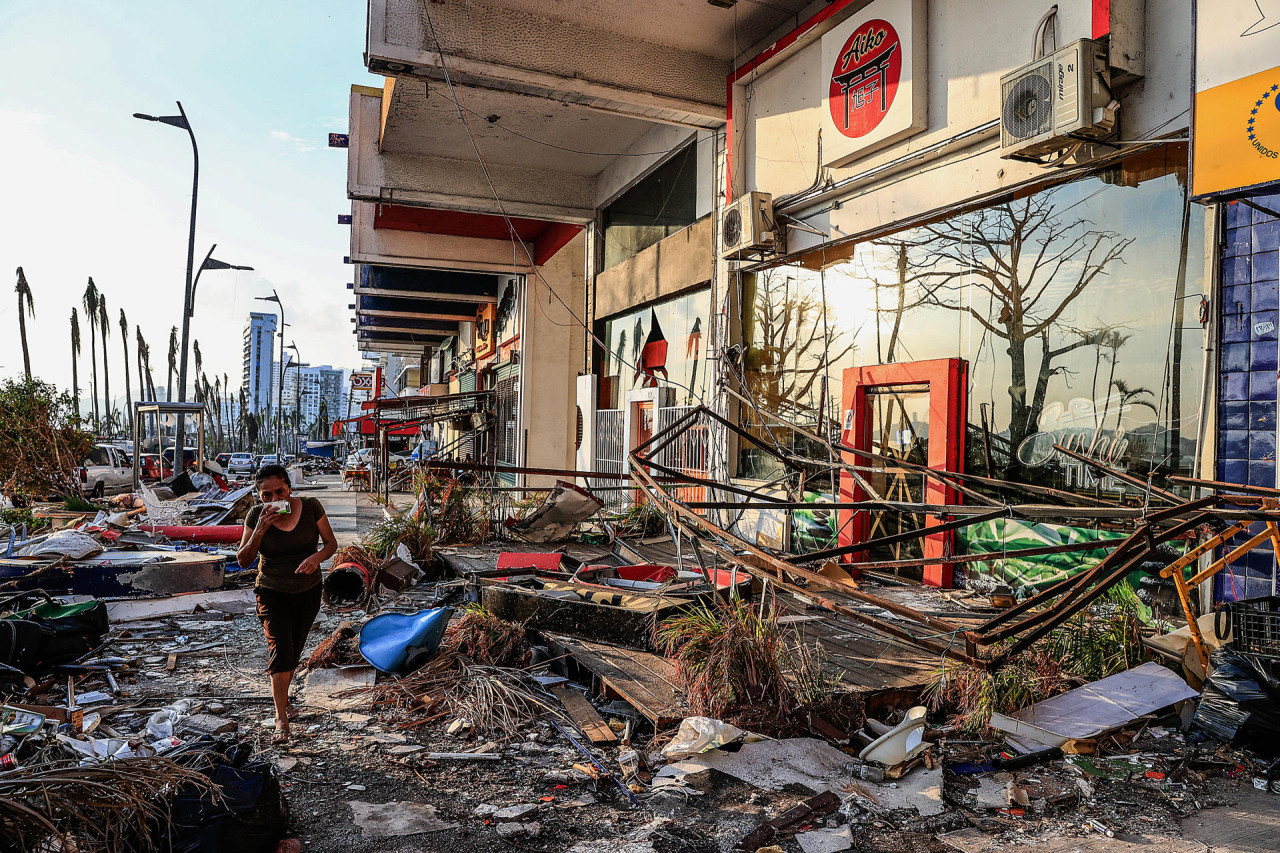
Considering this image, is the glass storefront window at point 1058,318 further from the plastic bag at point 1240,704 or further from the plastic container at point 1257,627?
the plastic bag at point 1240,704

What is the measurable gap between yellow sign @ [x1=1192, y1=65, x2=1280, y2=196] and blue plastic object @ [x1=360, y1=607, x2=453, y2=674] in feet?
20.2

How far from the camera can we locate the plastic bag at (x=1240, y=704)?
4172mm

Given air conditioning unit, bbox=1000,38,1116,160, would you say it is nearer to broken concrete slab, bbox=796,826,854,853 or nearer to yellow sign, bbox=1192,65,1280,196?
yellow sign, bbox=1192,65,1280,196

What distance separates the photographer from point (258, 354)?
128 metres

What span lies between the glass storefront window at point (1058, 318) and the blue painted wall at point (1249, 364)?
26cm

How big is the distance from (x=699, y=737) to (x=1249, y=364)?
15.0ft

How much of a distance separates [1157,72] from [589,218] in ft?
43.1

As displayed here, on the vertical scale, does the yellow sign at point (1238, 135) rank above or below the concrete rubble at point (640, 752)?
above

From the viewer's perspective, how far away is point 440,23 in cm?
968

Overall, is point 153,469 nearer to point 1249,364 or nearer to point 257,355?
point 1249,364

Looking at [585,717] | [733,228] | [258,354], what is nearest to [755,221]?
[733,228]

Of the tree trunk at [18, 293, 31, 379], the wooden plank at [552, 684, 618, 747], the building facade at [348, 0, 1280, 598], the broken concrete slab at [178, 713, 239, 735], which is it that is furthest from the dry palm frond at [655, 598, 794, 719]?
the tree trunk at [18, 293, 31, 379]

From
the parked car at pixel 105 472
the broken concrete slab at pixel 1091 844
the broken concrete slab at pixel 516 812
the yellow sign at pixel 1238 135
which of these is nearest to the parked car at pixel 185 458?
the parked car at pixel 105 472

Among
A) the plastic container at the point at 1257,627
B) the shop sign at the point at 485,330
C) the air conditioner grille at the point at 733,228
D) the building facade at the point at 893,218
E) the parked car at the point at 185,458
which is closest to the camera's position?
the plastic container at the point at 1257,627
